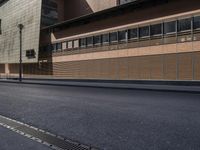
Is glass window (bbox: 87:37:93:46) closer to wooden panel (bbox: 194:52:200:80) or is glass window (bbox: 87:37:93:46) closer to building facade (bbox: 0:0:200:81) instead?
building facade (bbox: 0:0:200:81)

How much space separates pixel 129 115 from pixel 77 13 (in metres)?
48.0

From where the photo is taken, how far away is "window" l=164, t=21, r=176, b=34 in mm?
29700

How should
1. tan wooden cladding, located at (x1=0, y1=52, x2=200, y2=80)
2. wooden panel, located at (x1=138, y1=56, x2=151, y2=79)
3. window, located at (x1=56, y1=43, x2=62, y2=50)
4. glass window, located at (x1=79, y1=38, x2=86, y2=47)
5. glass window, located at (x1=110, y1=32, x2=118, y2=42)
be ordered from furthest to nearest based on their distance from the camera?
window, located at (x1=56, y1=43, x2=62, y2=50) < glass window, located at (x1=79, y1=38, x2=86, y2=47) < glass window, located at (x1=110, y1=32, x2=118, y2=42) < wooden panel, located at (x1=138, y1=56, x2=151, y2=79) < tan wooden cladding, located at (x1=0, y1=52, x2=200, y2=80)

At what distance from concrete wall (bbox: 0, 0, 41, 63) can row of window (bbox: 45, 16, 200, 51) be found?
11520mm

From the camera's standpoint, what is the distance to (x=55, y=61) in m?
47.4

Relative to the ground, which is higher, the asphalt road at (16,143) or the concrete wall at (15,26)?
the concrete wall at (15,26)

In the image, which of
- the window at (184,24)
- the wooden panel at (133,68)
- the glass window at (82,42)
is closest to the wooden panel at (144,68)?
the wooden panel at (133,68)

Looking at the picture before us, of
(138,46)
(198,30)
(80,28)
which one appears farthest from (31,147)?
(80,28)

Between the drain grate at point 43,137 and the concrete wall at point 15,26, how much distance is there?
146 ft

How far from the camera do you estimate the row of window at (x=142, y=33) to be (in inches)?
1118

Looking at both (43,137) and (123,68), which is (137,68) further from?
(43,137)

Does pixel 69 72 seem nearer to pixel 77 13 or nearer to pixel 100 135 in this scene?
pixel 77 13

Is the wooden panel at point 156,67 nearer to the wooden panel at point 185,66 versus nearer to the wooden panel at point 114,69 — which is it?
the wooden panel at point 185,66

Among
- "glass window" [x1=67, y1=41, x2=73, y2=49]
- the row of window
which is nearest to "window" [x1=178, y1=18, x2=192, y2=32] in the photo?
the row of window
